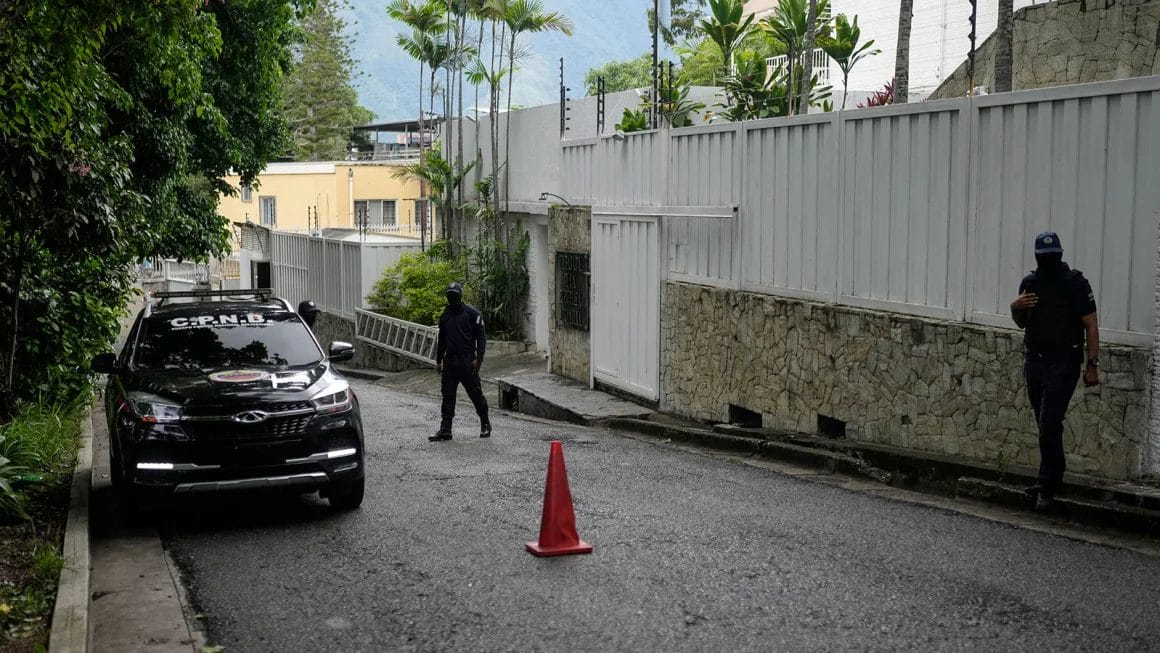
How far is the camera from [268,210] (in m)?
57.5

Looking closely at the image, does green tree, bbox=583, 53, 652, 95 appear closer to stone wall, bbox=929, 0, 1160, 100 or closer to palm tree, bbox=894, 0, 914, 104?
palm tree, bbox=894, 0, 914, 104

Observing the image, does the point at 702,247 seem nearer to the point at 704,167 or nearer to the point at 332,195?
the point at 704,167

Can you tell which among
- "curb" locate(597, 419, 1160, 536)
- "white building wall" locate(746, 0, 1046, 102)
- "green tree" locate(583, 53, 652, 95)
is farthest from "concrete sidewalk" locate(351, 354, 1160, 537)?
"green tree" locate(583, 53, 652, 95)

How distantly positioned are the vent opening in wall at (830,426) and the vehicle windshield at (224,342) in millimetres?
5481

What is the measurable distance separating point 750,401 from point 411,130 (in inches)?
2593

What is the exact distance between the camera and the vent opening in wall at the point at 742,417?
14359mm

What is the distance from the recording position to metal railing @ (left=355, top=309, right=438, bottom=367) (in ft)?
94.3

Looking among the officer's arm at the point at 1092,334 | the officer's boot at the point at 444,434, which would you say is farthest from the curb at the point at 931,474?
the officer's boot at the point at 444,434

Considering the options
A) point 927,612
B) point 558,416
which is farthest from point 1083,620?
point 558,416

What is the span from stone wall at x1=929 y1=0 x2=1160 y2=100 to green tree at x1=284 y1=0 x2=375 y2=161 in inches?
2570

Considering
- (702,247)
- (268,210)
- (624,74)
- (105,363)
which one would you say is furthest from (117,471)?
(624,74)

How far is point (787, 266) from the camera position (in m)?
13.5

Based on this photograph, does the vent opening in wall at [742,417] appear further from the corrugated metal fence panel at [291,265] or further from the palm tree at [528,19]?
the corrugated metal fence panel at [291,265]

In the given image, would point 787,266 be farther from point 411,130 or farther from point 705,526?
point 411,130
